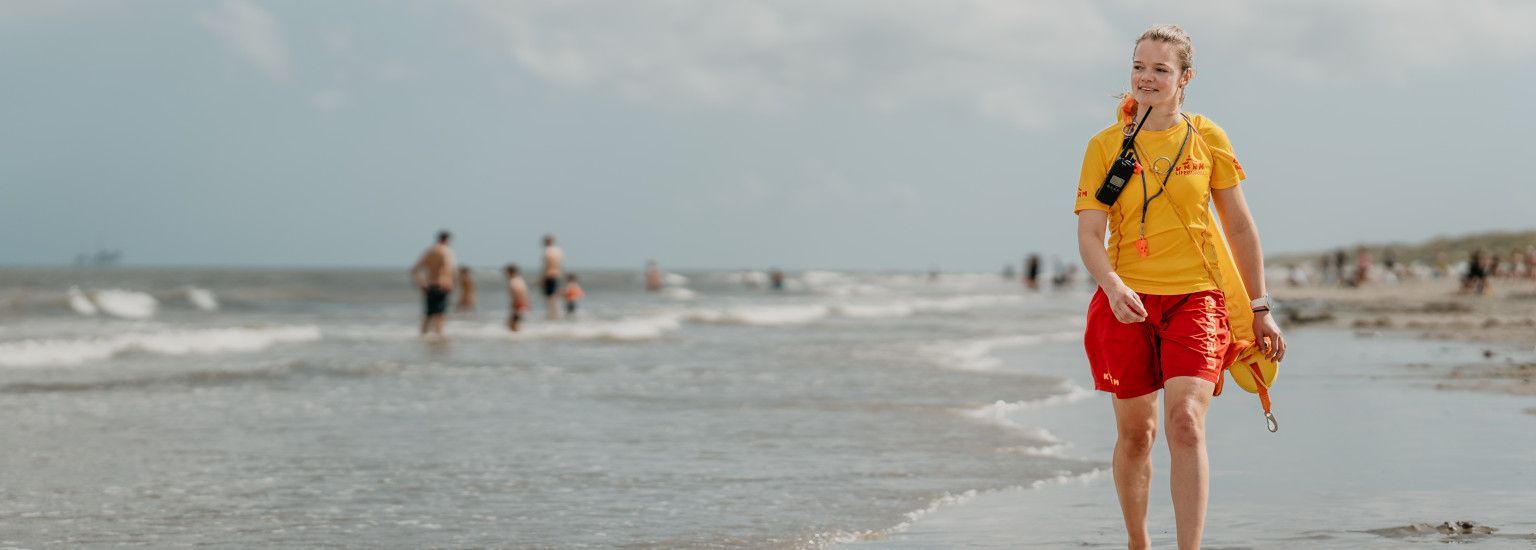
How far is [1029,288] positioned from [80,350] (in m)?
47.9

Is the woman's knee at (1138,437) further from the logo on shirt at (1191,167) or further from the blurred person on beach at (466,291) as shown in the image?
the blurred person on beach at (466,291)

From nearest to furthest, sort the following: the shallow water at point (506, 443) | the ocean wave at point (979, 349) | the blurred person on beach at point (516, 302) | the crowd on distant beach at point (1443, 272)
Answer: the shallow water at point (506, 443) < the ocean wave at point (979, 349) < the blurred person on beach at point (516, 302) < the crowd on distant beach at point (1443, 272)

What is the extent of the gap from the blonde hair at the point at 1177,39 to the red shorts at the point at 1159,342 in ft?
2.01

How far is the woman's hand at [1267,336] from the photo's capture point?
3906 millimetres

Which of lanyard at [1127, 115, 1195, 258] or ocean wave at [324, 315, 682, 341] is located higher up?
lanyard at [1127, 115, 1195, 258]

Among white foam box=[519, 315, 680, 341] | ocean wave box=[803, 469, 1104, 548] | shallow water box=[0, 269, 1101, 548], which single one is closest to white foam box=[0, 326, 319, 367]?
shallow water box=[0, 269, 1101, 548]

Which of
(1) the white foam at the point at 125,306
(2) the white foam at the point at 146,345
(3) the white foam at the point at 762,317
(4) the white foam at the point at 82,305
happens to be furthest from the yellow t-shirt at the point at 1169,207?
(4) the white foam at the point at 82,305

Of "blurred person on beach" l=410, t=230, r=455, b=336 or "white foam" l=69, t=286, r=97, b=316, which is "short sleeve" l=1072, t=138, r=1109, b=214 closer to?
"blurred person on beach" l=410, t=230, r=455, b=336

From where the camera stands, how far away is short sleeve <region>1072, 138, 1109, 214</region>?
3.84 metres

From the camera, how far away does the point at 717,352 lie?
56.4 ft

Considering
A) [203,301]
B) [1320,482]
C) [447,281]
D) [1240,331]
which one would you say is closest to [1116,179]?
[1240,331]

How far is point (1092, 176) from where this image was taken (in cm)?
385

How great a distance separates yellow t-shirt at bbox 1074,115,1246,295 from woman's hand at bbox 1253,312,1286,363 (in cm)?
23

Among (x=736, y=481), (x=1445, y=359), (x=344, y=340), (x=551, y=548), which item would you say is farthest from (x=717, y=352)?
(x=551, y=548)
